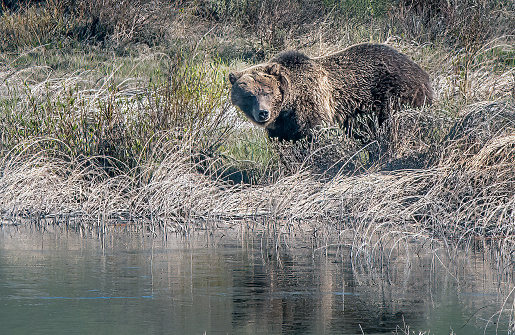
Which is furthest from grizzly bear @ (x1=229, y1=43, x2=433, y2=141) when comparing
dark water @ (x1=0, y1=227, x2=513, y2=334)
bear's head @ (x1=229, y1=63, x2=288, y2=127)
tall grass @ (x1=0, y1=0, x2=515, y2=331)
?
dark water @ (x1=0, y1=227, x2=513, y2=334)

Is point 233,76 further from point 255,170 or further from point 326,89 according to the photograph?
point 255,170

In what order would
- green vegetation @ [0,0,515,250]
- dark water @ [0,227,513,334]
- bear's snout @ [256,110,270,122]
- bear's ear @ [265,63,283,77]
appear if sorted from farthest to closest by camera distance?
1. bear's ear @ [265,63,283,77]
2. bear's snout @ [256,110,270,122]
3. green vegetation @ [0,0,515,250]
4. dark water @ [0,227,513,334]

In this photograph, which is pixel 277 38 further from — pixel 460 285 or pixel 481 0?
pixel 460 285

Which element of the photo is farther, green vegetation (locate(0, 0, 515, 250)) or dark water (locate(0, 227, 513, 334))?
green vegetation (locate(0, 0, 515, 250))

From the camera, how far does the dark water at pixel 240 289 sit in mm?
4875

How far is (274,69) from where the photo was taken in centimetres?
971

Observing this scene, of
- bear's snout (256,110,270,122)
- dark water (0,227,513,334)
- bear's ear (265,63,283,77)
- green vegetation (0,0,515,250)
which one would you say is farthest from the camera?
bear's ear (265,63,283,77)

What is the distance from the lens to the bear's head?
9422mm

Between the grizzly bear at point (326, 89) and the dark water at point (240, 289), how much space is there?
7.76ft

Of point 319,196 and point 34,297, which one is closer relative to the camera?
point 34,297

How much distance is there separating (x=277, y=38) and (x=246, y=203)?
9.65 m

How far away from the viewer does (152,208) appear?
8688 millimetres

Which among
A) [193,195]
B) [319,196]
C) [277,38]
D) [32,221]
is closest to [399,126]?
[319,196]

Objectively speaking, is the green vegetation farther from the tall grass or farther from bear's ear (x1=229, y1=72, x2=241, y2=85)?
bear's ear (x1=229, y1=72, x2=241, y2=85)
